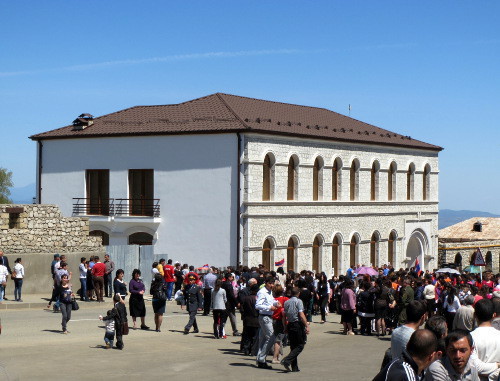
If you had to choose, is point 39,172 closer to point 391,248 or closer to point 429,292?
point 391,248

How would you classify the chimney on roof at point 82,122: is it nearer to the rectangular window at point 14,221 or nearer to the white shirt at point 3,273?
the rectangular window at point 14,221

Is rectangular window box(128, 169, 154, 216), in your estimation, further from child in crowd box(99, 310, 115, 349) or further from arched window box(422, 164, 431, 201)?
child in crowd box(99, 310, 115, 349)

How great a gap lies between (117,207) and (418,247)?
69.9 ft

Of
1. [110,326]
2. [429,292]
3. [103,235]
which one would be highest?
[103,235]

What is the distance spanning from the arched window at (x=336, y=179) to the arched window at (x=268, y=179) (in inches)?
227

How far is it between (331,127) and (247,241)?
1108 cm

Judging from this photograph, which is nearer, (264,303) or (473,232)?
(264,303)

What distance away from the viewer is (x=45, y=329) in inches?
904

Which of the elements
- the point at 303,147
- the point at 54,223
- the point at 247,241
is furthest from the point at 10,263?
the point at 303,147

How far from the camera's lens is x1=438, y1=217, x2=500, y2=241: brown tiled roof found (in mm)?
70169

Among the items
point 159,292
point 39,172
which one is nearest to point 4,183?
point 39,172

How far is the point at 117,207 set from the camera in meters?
41.5

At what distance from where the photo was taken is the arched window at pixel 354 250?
4653 cm

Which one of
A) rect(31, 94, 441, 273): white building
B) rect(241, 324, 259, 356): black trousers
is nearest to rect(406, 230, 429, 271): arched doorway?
rect(31, 94, 441, 273): white building
